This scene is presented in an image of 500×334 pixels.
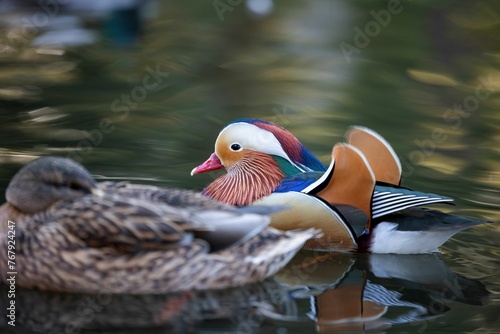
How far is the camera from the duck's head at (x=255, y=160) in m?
7.25

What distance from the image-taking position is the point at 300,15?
13.2 m

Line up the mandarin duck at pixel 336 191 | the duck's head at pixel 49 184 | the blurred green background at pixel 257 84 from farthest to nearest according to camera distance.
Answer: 1. the blurred green background at pixel 257 84
2. the mandarin duck at pixel 336 191
3. the duck's head at pixel 49 184

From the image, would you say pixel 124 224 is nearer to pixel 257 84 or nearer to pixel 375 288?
pixel 375 288

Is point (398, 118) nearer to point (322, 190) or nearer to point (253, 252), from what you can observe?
point (322, 190)

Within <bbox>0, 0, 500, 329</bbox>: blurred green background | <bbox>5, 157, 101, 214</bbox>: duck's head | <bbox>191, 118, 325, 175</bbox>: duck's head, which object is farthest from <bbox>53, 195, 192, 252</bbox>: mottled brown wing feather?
<bbox>0, 0, 500, 329</bbox>: blurred green background

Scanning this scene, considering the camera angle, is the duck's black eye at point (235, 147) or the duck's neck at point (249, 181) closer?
the duck's neck at point (249, 181)

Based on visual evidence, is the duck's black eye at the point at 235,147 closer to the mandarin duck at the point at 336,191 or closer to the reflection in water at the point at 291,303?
the mandarin duck at the point at 336,191

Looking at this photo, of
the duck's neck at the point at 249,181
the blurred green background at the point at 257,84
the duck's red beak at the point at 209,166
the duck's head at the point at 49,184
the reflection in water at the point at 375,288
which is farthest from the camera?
the blurred green background at the point at 257,84

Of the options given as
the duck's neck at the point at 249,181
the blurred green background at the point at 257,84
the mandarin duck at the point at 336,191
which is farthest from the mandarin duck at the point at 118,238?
the blurred green background at the point at 257,84

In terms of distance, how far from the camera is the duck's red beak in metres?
7.37

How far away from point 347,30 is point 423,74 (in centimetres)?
169

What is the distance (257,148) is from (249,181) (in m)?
0.24

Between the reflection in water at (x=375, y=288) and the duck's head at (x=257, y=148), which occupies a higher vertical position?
the duck's head at (x=257, y=148)

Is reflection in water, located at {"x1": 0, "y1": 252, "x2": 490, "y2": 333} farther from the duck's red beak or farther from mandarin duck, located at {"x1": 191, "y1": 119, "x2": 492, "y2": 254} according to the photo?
the duck's red beak
